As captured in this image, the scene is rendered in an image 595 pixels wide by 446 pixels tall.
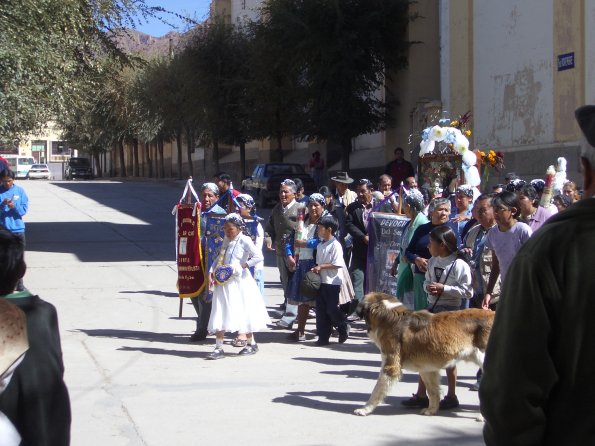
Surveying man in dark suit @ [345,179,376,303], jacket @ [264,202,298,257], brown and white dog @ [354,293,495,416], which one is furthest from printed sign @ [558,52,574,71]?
brown and white dog @ [354,293,495,416]

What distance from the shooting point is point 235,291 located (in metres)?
9.64

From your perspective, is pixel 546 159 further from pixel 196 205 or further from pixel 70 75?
pixel 196 205

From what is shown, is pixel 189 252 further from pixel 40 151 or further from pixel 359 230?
pixel 40 151

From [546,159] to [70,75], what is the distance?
37.9 feet

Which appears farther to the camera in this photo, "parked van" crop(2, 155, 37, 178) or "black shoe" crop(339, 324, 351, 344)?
"parked van" crop(2, 155, 37, 178)

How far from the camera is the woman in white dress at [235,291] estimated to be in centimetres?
954

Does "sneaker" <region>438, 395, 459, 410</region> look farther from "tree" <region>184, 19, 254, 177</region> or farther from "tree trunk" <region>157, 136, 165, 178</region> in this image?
"tree trunk" <region>157, 136, 165, 178</region>

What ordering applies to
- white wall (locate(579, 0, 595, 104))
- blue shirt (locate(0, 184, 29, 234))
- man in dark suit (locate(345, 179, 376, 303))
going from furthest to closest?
white wall (locate(579, 0, 595, 104))
blue shirt (locate(0, 184, 29, 234))
man in dark suit (locate(345, 179, 376, 303))

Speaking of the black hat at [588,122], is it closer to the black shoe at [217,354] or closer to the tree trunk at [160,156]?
the black shoe at [217,354]

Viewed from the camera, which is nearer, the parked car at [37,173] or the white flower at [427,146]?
the white flower at [427,146]

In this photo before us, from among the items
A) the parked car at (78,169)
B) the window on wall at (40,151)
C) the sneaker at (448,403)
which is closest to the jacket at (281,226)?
the sneaker at (448,403)

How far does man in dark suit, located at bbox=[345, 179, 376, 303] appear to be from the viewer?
11.3 m

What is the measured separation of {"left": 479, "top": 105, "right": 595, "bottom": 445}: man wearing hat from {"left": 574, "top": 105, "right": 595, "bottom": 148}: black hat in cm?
16

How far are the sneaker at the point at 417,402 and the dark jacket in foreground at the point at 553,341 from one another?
5207 millimetres
